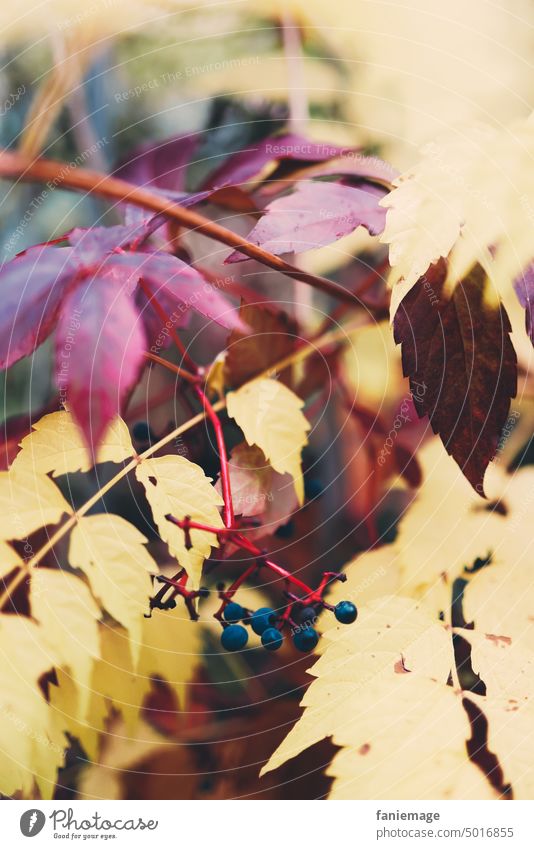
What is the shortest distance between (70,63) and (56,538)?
0.32m

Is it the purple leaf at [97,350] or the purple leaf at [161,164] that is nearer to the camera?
the purple leaf at [97,350]

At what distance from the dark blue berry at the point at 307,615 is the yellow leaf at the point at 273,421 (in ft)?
0.22

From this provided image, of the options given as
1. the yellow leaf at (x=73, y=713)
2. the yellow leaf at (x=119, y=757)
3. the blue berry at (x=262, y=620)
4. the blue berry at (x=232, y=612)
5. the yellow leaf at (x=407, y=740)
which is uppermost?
the blue berry at (x=232, y=612)

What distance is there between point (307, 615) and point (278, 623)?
26 millimetres

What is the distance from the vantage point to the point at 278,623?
359 mm

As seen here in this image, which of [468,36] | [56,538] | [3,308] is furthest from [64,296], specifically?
[468,36]

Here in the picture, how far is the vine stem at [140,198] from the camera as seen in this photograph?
320mm

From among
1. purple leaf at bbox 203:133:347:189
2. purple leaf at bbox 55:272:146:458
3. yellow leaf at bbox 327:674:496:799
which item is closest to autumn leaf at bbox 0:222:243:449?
purple leaf at bbox 55:272:146:458

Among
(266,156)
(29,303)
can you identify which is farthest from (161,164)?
(29,303)

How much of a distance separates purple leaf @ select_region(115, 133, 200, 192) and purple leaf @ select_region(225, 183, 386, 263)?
13 centimetres

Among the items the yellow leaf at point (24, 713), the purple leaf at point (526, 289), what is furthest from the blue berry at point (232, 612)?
the purple leaf at point (526, 289)

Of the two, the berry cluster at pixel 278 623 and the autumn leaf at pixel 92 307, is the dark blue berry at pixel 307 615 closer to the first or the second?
the berry cluster at pixel 278 623

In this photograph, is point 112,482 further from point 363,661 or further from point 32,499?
point 363,661
